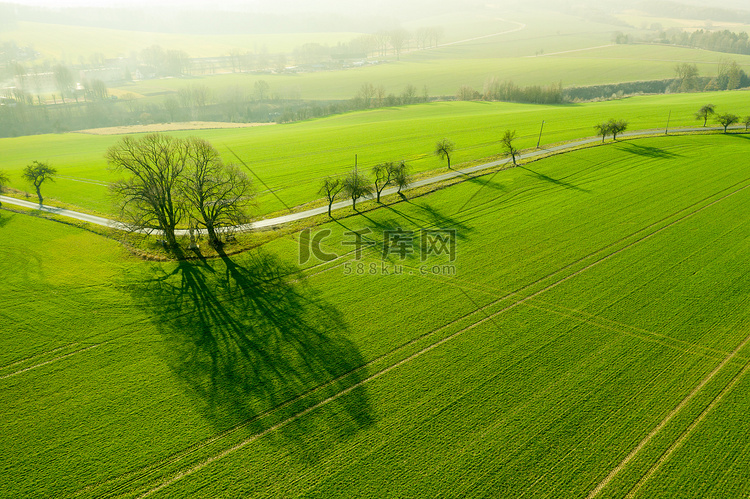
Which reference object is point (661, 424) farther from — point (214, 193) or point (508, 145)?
point (508, 145)

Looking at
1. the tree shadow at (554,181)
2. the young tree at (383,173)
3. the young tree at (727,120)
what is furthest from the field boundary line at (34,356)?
the young tree at (727,120)

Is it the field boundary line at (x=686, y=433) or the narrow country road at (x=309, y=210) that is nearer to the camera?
the field boundary line at (x=686, y=433)

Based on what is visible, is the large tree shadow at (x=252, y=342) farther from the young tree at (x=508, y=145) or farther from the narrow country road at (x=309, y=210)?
the young tree at (x=508, y=145)

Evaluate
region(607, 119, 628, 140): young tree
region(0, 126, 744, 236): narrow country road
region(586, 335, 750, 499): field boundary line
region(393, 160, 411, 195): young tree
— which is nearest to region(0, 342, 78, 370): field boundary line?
region(0, 126, 744, 236): narrow country road

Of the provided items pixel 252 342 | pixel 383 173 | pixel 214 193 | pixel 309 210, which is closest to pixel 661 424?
pixel 252 342

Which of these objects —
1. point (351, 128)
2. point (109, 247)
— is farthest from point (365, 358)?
point (351, 128)
